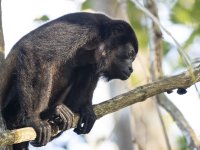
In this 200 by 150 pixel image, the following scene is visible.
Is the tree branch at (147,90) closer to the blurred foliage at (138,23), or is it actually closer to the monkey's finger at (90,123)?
the monkey's finger at (90,123)

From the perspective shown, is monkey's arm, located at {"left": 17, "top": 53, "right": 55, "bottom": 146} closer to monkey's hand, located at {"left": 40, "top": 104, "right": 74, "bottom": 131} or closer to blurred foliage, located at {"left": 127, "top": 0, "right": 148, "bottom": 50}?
monkey's hand, located at {"left": 40, "top": 104, "right": 74, "bottom": 131}

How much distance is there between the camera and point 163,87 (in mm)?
4578

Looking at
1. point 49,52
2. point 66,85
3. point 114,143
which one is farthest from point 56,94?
point 114,143

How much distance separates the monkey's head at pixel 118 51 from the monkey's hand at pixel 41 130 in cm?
121

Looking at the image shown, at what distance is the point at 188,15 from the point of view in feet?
22.5

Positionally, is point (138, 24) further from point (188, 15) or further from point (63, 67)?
point (63, 67)

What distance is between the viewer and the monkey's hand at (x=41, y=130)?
4547 mm

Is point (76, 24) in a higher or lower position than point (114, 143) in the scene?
higher

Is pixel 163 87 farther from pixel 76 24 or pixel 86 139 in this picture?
pixel 86 139

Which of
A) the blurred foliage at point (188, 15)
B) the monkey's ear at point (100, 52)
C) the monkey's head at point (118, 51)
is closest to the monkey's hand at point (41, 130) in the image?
the monkey's ear at point (100, 52)

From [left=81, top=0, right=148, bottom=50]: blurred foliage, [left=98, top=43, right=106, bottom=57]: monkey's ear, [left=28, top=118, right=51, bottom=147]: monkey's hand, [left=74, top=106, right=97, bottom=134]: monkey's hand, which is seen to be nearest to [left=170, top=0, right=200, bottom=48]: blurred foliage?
[left=81, top=0, right=148, bottom=50]: blurred foliage

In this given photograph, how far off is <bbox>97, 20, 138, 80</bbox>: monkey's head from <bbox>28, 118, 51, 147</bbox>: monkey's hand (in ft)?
3.98

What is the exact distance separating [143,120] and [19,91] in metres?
2.27

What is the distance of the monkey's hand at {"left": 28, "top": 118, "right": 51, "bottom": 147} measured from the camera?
4547 mm
